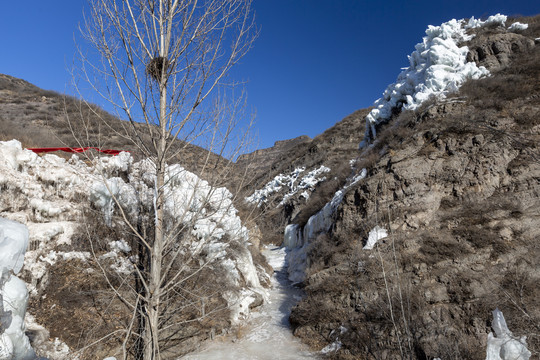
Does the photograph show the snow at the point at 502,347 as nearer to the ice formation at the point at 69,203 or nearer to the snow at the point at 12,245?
the ice formation at the point at 69,203

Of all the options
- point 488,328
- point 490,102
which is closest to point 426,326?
point 488,328

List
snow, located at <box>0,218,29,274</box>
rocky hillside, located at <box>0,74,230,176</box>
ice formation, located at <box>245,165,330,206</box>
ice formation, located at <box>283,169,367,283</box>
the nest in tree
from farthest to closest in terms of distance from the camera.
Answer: ice formation, located at <box>245,165,330,206</box> < ice formation, located at <box>283,169,367,283</box> < rocky hillside, located at <box>0,74,230,176</box> < the nest in tree < snow, located at <box>0,218,29,274</box>

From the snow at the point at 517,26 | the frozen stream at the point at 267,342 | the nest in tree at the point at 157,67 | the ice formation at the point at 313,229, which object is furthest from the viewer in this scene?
the snow at the point at 517,26

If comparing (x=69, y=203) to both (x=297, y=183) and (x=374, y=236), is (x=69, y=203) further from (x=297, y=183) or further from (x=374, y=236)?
(x=297, y=183)

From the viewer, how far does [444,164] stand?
1115 centimetres

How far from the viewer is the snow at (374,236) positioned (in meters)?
10.4

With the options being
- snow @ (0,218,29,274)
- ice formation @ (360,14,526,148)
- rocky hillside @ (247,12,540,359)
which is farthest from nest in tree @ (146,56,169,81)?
ice formation @ (360,14,526,148)

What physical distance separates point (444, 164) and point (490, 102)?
3.76 meters

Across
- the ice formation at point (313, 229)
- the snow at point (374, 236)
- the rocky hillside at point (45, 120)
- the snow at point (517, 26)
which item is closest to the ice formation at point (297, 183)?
Answer: the ice formation at point (313, 229)

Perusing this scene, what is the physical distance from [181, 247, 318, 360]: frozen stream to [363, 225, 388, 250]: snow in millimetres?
3299

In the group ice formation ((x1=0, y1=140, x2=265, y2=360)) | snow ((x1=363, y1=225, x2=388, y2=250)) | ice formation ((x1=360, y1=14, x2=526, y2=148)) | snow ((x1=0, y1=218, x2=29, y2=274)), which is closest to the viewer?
snow ((x1=0, y1=218, x2=29, y2=274))

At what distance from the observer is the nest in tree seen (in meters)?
3.71

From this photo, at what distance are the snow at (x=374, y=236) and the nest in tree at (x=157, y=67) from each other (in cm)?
874

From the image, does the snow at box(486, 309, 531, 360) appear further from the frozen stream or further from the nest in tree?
the nest in tree
